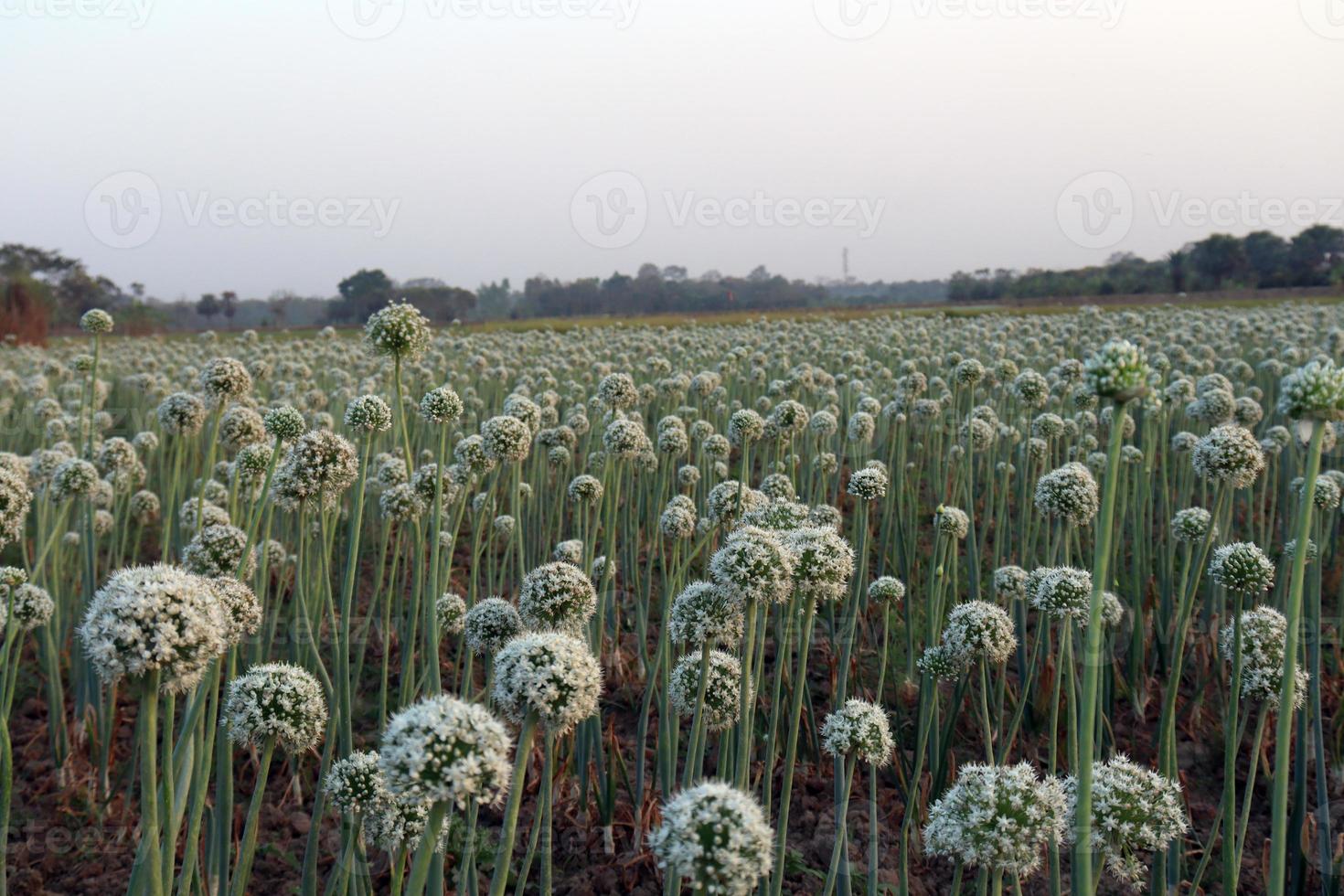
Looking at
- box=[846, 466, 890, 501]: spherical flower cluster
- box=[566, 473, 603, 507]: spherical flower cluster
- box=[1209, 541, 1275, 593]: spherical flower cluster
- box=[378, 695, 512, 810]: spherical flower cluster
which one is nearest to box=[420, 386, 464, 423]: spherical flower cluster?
box=[566, 473, 603, 507]: spherical flower cluster

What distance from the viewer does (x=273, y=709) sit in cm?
263

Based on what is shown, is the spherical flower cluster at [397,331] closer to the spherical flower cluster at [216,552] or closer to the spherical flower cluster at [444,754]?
the spherical flower cluster at [216,552]

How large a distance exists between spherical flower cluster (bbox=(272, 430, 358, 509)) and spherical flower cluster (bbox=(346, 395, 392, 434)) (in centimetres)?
41

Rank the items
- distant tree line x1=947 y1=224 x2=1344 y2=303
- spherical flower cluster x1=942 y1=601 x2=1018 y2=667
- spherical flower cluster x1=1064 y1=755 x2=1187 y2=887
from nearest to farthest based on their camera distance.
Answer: spherical flower cluster x1=1064 y1=755 x2=1187 y2=887 < spherical flower cluster x1=942 y1=601 x2=1018 y2=667 < distant tree line x1=947 y1=224 x2=1344 y2=303

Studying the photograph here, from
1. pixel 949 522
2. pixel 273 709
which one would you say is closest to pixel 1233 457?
pixel 949 522

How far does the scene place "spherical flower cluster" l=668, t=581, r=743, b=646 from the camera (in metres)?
2.85

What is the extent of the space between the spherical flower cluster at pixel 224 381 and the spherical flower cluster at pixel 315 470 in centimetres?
101

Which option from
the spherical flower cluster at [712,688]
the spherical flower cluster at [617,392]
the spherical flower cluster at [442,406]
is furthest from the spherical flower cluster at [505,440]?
the spherical flower cluster at [712,688]

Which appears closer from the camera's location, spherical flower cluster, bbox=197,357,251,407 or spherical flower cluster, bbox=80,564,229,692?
spherical flower cluster, bbox=80,564,229,692

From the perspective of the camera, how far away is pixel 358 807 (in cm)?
258

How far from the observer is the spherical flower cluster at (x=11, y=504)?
10.9ft

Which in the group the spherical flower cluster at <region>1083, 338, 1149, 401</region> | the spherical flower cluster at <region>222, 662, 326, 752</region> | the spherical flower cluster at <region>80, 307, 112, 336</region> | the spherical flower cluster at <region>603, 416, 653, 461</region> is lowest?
the spherical flower cluster at <region>222, 662, 326, 752</region>

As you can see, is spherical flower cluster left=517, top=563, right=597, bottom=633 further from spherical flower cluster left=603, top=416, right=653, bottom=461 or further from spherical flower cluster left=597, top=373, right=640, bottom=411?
spherical flower cluster left=597, top=373, right=640, bottom=411

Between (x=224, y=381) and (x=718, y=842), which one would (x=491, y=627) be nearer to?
(x=718, y=842)
